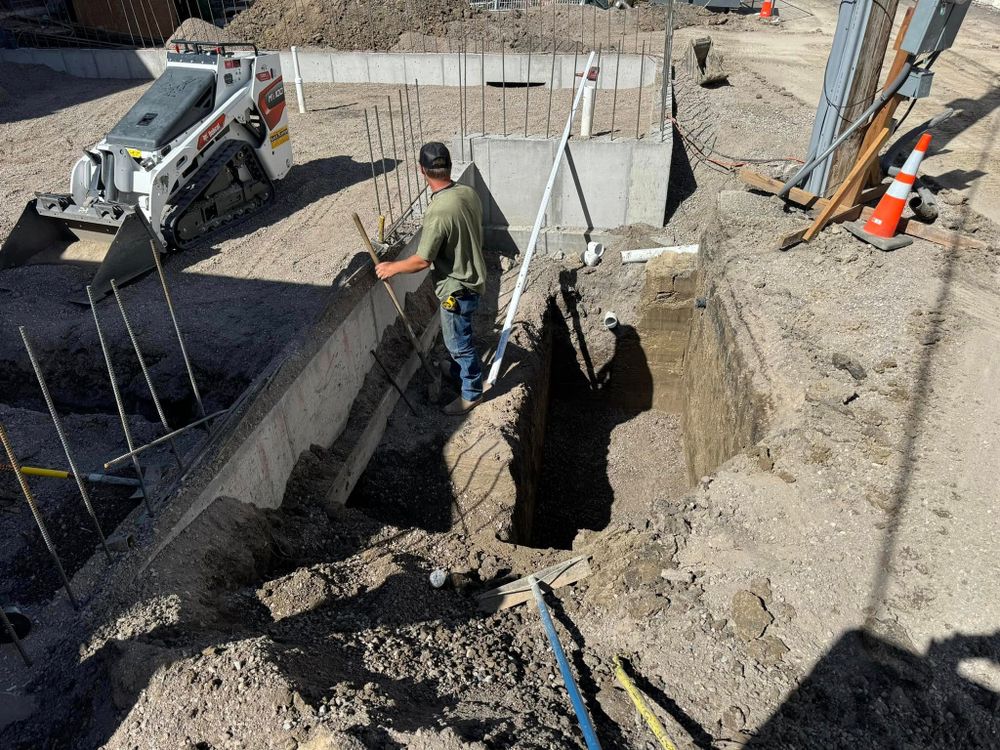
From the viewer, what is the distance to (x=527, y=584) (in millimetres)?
4047

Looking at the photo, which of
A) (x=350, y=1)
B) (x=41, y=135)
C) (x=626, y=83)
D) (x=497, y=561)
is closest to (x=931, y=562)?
(x=497, y=561)

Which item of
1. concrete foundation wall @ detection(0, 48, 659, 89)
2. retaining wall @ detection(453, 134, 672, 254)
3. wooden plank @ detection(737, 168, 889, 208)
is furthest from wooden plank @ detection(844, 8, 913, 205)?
concrete foundation wall @ detection(0, 48, 659, 89)

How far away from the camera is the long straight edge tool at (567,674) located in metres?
2.81

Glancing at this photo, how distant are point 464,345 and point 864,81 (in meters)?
4.85

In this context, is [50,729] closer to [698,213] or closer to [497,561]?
[497,561]

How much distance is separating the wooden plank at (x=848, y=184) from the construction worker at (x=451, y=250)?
11.8ft

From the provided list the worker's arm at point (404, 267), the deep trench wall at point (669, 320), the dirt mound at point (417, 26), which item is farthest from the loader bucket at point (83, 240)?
the dirt mound at point (417, 26)

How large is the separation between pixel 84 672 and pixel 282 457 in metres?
1.90

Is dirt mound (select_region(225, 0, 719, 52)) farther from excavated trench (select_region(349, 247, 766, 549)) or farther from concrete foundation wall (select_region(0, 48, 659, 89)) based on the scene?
excavated trench (select_region(349, 247, 766, 549))

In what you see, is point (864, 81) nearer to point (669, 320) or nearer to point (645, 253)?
point (645, 253)

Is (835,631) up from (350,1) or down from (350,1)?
down

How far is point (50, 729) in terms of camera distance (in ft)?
9.12

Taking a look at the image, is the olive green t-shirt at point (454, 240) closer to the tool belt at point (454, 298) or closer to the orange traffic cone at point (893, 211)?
the tool belt at point (454, 298)

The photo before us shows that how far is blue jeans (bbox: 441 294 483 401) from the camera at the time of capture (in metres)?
5.60
